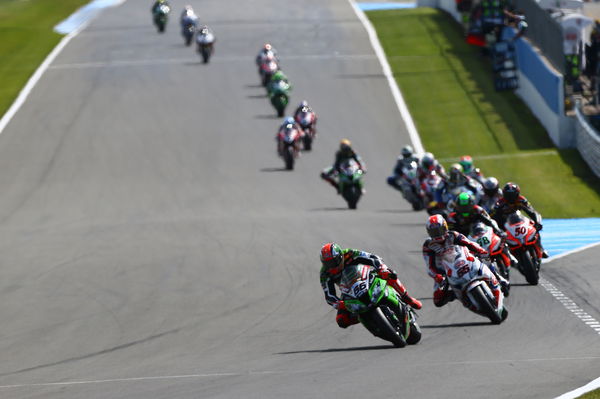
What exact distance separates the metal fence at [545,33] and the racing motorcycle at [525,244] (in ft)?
60.8

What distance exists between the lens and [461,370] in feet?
40.1

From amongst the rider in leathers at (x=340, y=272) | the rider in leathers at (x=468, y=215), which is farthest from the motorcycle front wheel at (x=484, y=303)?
the rider in leathers at (x=468, y=215)

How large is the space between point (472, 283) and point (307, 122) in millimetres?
20651

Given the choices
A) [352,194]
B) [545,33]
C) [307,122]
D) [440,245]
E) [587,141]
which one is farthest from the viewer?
[545,33]

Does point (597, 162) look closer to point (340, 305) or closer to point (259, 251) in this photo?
point (259, 251)

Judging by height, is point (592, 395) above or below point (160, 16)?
above

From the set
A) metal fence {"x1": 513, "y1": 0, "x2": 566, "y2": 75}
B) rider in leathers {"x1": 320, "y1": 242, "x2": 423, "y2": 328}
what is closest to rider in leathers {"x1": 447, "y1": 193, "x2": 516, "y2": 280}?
rider in leathers {"x1": 320, "y1": 242, "x2": 423, "y2": 328}

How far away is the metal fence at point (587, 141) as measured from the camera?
1224 inches

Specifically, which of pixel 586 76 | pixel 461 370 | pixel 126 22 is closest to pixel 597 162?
pixel 586 76

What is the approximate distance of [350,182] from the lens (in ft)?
92.4

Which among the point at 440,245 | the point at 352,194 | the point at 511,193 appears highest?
the point at 440,245

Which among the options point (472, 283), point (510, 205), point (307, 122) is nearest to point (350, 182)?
point (307, 122)

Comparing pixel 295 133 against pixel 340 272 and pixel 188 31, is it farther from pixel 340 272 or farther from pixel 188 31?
pixel 188 31

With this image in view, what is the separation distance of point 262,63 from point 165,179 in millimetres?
10853
